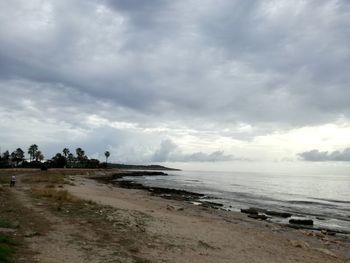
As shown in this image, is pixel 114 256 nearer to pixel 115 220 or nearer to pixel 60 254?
pixel 60 254

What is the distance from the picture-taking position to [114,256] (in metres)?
12.1

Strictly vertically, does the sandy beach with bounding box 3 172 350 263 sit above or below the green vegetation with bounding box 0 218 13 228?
below

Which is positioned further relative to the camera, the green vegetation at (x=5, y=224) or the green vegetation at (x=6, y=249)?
the green vegetation at (x=5, y=224)

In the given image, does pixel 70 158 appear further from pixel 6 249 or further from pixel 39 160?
pixel 6 249

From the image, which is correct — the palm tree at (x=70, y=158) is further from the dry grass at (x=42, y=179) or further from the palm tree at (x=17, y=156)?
the dry grass at (x=42, y=179)

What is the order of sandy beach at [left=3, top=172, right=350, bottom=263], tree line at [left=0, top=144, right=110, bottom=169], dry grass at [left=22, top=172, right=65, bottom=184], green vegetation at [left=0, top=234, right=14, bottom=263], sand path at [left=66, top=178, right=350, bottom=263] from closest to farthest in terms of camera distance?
green vegetation at [left=0, top=234, right=14, bottom=263] < sandy beach at [left=3, top=172, right=350, bottom=263] < sand path at [left=66, top=178, right=350, bottom=263] < dry grass at [left=22, top=172, right=65, bottom=184] < tree line at [left=0, top=144, right=110, bottom=169]

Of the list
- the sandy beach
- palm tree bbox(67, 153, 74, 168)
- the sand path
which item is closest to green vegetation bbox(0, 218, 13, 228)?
the sandy beach

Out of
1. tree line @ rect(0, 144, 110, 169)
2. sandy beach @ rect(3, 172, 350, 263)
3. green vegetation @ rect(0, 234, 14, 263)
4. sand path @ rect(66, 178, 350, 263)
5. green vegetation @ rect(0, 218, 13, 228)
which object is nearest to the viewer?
green vegetation @ rect(0, 234, 14, 263)

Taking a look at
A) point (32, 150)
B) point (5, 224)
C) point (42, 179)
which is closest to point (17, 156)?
point (32, 150)

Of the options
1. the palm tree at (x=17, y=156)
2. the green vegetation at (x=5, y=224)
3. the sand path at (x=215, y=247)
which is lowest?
the sand path at (x=215, y=247)

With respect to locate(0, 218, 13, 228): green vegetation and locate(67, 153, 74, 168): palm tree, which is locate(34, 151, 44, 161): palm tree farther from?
locate(0, 218, 13, 228): green vegetation

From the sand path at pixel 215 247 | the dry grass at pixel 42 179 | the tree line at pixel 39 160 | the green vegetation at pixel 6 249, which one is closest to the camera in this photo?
the green vegetation at pixel 6 249

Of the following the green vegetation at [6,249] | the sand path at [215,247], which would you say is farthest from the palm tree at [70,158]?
the green vegetation at [6,249]

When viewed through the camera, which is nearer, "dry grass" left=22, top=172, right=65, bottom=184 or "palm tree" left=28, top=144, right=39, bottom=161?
"dry grass" left=22, top=172, right=65, bottom=184
